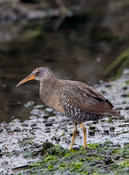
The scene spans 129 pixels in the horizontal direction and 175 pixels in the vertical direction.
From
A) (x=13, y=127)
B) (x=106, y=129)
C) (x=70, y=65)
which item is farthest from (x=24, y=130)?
(x=70, y=65)

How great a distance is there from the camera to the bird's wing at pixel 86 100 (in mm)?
6262

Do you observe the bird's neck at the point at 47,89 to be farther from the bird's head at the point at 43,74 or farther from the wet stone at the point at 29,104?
the wet stone at the point at 29,104

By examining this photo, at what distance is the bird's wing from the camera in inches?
247

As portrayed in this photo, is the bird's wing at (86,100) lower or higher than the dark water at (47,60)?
lower

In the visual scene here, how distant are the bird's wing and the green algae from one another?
522 millimetres

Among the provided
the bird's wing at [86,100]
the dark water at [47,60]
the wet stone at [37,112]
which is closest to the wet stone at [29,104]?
the dark water at [47,60]

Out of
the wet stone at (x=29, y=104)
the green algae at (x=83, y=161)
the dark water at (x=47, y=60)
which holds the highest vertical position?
the dark water at (x=47, y=60)

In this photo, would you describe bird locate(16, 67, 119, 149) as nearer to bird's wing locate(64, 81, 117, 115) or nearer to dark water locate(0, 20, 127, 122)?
bird's wing locate(64, 81, 117, 115)

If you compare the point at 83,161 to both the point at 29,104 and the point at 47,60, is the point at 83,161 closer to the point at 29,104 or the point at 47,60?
the point at 29,104

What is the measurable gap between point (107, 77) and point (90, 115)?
5499 millimetres

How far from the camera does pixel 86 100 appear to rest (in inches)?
249

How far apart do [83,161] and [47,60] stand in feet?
27.3

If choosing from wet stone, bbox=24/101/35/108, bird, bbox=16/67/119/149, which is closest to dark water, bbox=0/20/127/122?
wet stone, bbox=24/101/35/108

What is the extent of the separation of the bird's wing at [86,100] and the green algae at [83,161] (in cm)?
52
